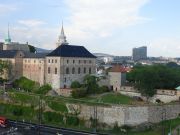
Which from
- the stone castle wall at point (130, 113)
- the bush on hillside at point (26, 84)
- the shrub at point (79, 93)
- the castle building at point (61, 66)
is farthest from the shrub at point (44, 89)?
the stone castle wall at point (130, 113)

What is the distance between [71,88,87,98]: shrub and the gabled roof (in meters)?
11.3

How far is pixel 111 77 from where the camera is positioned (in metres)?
77.4

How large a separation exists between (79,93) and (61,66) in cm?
1085

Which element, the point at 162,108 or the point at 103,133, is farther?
the point at 162,108

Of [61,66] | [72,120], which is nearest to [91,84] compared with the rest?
[61,66]

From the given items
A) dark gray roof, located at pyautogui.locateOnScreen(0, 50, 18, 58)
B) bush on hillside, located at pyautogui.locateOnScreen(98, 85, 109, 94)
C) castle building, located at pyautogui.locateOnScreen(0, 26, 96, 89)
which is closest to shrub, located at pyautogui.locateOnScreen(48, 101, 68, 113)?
bush on hillside, located at pyautogui.locateOnScreen(98, 85, 109, 94)

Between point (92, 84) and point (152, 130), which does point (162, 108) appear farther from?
point (92, 84)

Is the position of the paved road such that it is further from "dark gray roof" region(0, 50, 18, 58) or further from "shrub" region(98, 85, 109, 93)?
"dark gray roof" region(0, 50, 18, 58)

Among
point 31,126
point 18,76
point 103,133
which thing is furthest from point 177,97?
point 18,76

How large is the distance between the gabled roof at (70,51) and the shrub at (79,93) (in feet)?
36.9

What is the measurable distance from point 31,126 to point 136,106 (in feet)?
44.4

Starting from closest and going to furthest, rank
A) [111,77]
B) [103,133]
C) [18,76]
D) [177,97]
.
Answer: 1. [103,133]
2. [177,97]
3. [111,77]
4. [18,76]

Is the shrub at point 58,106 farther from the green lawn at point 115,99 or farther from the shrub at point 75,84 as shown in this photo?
the shrub at point 75,84

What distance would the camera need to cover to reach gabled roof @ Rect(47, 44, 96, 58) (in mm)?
80625
